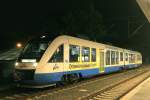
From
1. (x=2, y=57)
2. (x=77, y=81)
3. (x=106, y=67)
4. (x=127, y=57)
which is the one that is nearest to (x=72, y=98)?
(x=77, y=81)

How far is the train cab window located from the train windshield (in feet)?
2.01

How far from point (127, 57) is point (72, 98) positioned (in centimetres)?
2598

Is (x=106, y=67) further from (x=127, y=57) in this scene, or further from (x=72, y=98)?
(x=72, y=98)

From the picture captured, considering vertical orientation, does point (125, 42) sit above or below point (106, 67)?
above

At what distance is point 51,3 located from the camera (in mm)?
45594

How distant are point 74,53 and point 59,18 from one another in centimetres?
2494

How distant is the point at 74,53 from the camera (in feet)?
70.0

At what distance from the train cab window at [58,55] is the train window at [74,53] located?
46.9 inches

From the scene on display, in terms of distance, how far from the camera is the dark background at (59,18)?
37188 millimetres

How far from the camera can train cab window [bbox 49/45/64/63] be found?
18688 mm

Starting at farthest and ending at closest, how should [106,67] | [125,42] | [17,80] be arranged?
[125,42] < [106,67] < [17,80]

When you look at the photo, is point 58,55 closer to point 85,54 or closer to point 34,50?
point 34,50

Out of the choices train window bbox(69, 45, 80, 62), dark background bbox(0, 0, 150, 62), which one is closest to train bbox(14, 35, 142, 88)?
train window bbox(69, 45, 80, 62)

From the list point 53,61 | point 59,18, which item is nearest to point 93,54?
point 53,61
